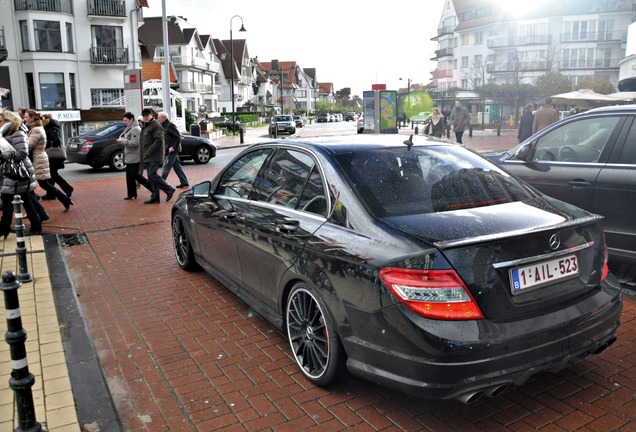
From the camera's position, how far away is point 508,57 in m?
71.2

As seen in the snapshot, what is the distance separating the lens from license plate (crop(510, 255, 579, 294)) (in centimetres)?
307

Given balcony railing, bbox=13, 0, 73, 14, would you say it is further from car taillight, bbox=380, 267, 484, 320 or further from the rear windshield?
car taillight, bbox=380, 267, 484, 320

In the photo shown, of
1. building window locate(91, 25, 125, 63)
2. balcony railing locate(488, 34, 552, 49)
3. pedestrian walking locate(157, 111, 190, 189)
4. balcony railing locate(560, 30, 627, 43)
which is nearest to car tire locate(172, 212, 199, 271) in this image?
pedestrian walking locate(157, 111, 190, 189)

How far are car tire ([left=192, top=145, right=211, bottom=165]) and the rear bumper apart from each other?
57.0 feet

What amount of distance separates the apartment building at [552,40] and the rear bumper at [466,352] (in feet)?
213

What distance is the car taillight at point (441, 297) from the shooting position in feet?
9.66

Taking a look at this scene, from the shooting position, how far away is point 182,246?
21.3 feet

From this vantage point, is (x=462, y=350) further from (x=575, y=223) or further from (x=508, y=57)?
A: (x=508, y=57)

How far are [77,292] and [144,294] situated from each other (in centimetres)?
76

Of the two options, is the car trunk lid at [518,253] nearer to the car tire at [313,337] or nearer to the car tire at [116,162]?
the car tire at [313,337]

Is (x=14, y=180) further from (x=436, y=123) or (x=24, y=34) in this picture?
(x=24, y=34)

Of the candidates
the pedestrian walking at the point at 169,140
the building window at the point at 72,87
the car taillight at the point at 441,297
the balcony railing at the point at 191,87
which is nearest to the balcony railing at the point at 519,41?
the balcony railing at the point at 191,87

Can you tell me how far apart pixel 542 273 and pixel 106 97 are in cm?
4029

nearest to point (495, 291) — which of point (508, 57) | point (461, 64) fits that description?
point (508, 57)
